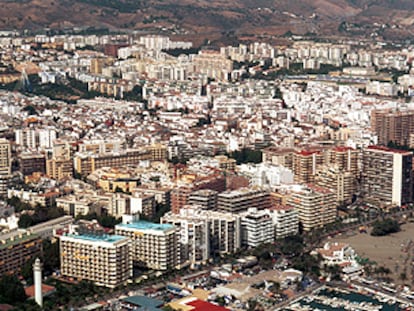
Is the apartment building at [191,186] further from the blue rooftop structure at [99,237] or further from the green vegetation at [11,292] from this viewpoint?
the green vegetation at [11,292]

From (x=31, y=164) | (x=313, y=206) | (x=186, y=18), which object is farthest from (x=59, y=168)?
(x=186, y=18)

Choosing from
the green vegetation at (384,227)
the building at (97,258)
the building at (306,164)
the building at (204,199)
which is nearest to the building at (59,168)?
the building at (204,199)

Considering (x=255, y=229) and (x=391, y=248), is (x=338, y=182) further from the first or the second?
(x=255, y=229)

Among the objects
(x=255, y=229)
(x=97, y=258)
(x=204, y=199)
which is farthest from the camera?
(x=204, y=199)

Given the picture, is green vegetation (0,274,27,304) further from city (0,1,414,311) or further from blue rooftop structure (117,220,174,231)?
blue rooftop structure (117,220,174,231)

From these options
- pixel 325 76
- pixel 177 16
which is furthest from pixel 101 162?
pixel 177 16

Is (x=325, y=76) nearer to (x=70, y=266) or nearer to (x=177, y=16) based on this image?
(x=177, y=16)
